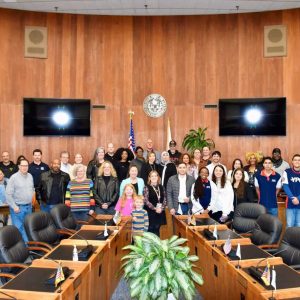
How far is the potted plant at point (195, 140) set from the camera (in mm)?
8664

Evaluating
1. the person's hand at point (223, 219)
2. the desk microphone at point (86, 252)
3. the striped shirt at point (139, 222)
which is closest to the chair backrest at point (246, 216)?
the person's hand at point (223, 219)

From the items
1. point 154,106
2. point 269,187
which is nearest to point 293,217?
point 269,187

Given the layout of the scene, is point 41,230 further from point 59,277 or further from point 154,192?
point 59,277

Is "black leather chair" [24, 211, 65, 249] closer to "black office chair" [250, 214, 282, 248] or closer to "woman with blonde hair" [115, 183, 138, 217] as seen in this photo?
"woman with blonde hair" [115, 183, 138, 217]

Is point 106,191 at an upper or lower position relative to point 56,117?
lower

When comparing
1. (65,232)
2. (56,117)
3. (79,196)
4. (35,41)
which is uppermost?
(35,41)

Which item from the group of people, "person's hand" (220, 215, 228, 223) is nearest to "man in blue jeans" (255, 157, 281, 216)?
the group of people

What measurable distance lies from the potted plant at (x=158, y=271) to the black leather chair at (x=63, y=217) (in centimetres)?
278

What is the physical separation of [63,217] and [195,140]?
14.6 feet

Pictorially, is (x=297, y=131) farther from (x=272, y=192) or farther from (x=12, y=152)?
(x=12, y=152)

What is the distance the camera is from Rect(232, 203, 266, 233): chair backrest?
4.81m

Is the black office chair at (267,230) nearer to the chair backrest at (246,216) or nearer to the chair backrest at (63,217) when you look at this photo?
the chair backrest at (246,216)

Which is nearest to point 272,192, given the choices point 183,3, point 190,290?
point 190,290

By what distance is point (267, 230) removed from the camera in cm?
430
